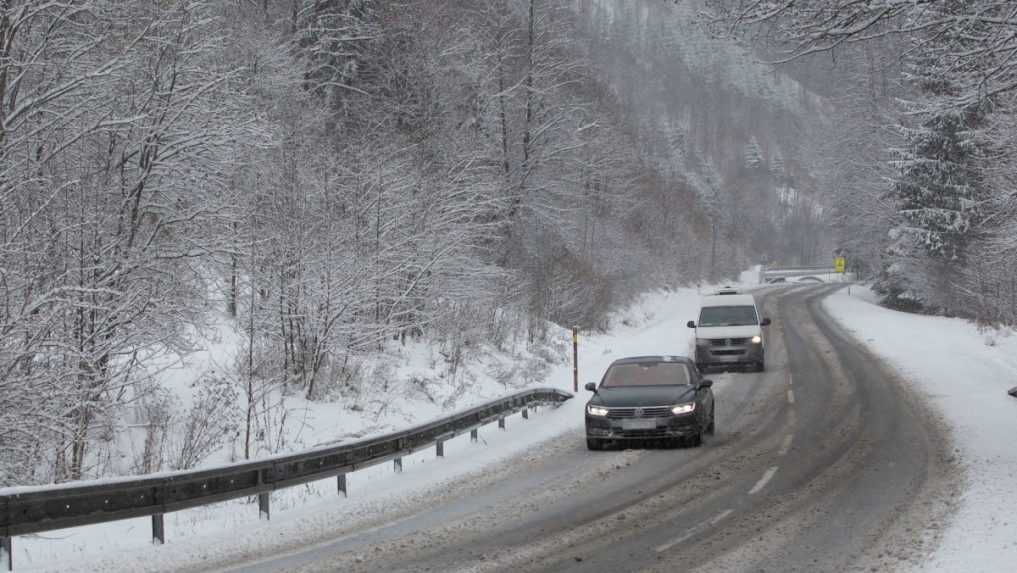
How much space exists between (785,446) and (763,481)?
119 inches

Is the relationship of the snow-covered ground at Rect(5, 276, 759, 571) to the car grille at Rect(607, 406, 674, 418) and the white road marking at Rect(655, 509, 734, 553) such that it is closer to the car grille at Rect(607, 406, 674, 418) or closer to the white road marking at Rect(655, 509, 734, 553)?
the car grille at Rect(607, 406, 674, 418)

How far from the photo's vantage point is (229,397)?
1617 centimetres

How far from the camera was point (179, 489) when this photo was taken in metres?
9.18

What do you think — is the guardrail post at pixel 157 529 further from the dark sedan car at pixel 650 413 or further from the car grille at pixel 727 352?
the car grille at pixel 727 352

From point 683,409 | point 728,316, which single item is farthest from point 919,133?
point 683,409

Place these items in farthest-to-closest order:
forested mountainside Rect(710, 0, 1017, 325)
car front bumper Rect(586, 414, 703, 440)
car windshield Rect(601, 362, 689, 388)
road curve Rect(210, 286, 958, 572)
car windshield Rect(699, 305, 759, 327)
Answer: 1. car windshield Rect(699, 305, 759, 327)
2. car windshield Rect(601, 362, 689, 388)
3. car front bumper Rect(586, 414, 703, 440)
4. forested mountainside Rect(710, 0, 1017, 325)
5. road curve Rect(210, 286, 958, 572)

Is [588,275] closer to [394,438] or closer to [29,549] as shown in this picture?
[394,438]

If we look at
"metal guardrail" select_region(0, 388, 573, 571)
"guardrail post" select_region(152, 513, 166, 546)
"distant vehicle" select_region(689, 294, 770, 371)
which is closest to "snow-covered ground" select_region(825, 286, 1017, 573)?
"distant vehicle" select_region(689, 294, 770, 371)

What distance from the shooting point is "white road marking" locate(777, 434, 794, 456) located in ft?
44.7

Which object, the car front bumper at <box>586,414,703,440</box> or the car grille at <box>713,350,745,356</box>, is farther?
the car grille at <box>713,350,745,356</box>

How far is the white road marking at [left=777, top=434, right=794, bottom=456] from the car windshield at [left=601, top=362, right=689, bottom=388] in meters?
1.83

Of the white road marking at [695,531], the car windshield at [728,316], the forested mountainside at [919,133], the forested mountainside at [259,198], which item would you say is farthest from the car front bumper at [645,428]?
the car windshield at [728,316]

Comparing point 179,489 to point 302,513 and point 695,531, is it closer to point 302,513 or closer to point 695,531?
point 302,513

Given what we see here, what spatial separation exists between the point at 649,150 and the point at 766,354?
7071 cm
